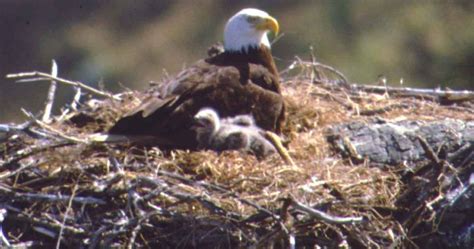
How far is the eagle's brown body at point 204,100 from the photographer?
10164 millimetres

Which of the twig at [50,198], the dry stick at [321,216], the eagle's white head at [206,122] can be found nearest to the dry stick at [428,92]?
the eagle's white head at [206,122]

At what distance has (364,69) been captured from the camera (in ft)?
63.0

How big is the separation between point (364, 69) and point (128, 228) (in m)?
10.1

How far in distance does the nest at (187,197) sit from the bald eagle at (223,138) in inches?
3.6

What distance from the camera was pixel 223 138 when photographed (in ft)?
33.4

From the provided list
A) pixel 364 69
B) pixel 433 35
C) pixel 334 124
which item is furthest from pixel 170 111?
pixel 433 35

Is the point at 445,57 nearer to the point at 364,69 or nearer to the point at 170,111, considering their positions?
the point at 364,69

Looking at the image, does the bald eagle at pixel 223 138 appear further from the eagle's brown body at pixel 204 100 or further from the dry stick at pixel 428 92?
the dry stick at pixel 428 92

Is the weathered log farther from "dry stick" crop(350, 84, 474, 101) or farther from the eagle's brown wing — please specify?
"dry stick" crop(350, 84, 474, 101)

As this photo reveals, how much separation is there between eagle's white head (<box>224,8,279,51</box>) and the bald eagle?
3.06 ft

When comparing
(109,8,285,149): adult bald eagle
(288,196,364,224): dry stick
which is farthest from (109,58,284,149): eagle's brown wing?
(288,196,364,224): dry stick

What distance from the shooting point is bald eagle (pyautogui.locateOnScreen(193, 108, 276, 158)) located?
10.2 metres

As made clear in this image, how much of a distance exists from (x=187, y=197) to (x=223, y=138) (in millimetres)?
914

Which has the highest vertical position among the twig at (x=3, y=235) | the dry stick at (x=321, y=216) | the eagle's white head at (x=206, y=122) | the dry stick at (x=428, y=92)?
the dry stick at (x=428, y=92)
